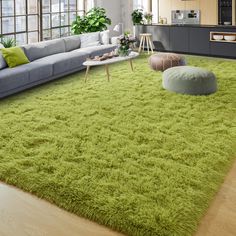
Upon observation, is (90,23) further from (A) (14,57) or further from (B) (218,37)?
(A) (14,57)

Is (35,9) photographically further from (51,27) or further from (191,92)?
(191,92)

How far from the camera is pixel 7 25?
25.1 ft

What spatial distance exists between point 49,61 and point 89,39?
7.20ft

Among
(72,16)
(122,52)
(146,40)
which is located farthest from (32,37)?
(146,40)

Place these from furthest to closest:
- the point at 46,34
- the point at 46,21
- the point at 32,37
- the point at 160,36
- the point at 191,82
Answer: the point at 160,36
the point at 46,34
the point at 46,21
the point at 32,37
the point at 191,82

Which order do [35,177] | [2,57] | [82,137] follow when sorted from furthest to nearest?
[2,57] → [82,137] → [35,177]

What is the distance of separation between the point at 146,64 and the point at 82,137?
14.7ft

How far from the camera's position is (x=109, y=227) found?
2.59 metres

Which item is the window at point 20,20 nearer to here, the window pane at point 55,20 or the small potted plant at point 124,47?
the window pane at point 55,20

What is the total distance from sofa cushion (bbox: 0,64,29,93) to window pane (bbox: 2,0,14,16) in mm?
2077

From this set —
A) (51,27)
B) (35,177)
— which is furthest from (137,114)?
(51,27)

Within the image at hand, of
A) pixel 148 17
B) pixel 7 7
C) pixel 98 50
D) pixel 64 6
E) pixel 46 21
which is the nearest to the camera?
pixel 7 7

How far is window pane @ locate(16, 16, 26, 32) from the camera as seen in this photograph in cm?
793

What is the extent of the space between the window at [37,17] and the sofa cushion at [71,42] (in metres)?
0.76
